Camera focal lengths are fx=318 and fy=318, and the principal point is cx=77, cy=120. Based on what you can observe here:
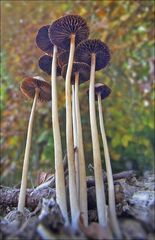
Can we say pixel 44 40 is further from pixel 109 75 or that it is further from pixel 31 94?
pixel 109 75

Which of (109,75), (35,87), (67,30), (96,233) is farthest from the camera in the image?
(109,75)

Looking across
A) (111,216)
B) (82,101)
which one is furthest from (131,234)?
(82,101)

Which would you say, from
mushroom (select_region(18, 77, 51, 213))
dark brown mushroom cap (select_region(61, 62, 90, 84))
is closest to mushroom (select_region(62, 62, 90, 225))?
dark brown mushroom cap (select_region(61, 62, 90, 84))

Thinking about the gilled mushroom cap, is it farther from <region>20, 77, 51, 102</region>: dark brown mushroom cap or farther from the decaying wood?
the decaying wood

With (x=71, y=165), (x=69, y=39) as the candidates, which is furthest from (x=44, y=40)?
(x=71, y=165)

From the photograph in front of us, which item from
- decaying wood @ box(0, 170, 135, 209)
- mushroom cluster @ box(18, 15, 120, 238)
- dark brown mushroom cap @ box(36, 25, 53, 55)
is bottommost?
decaying wood @ box(0, 170, 135, 209)

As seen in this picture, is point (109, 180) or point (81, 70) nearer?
point (109, 180)

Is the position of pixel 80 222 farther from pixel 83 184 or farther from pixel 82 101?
pixel 82 101

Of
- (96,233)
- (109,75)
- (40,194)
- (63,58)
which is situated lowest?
(96,233)
